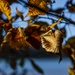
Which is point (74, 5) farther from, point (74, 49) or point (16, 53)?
point (16, 53)

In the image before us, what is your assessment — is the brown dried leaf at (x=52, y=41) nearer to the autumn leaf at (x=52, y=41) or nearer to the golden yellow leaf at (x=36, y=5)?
the autumn leaf at (x=52, y=41)

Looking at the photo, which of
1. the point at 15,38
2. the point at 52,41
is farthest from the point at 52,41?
the point at 15,38

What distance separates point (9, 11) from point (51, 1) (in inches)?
7.1

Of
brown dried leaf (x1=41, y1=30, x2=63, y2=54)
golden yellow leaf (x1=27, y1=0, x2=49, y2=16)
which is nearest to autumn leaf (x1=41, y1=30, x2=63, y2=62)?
brown dried leaf (x1=41, y1=30, x2=63, y2=54)

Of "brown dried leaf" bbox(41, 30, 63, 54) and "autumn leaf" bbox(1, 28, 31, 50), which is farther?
"autumn leaf" bbox(1, 28, 31, 50)

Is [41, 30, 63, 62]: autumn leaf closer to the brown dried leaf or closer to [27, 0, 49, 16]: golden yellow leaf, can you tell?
the brown dried leaf

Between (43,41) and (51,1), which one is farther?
(51,1)

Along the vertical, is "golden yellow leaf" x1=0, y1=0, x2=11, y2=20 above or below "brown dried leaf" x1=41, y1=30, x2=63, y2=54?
above

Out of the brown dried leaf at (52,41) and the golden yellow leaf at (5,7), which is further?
the golden yellow leaf at (5,7)

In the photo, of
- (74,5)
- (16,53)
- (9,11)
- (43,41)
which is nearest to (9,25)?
(9,11)

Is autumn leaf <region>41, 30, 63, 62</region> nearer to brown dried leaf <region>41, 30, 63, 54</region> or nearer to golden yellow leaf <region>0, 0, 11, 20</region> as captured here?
brown dried leaf <region>41, 30, 63, 54</region>

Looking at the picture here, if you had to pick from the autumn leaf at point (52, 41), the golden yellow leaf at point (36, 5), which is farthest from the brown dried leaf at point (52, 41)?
the golden yellow leaf at point (36, 5)

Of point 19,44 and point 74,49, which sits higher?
point 19,44

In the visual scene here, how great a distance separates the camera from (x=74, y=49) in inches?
47.8
